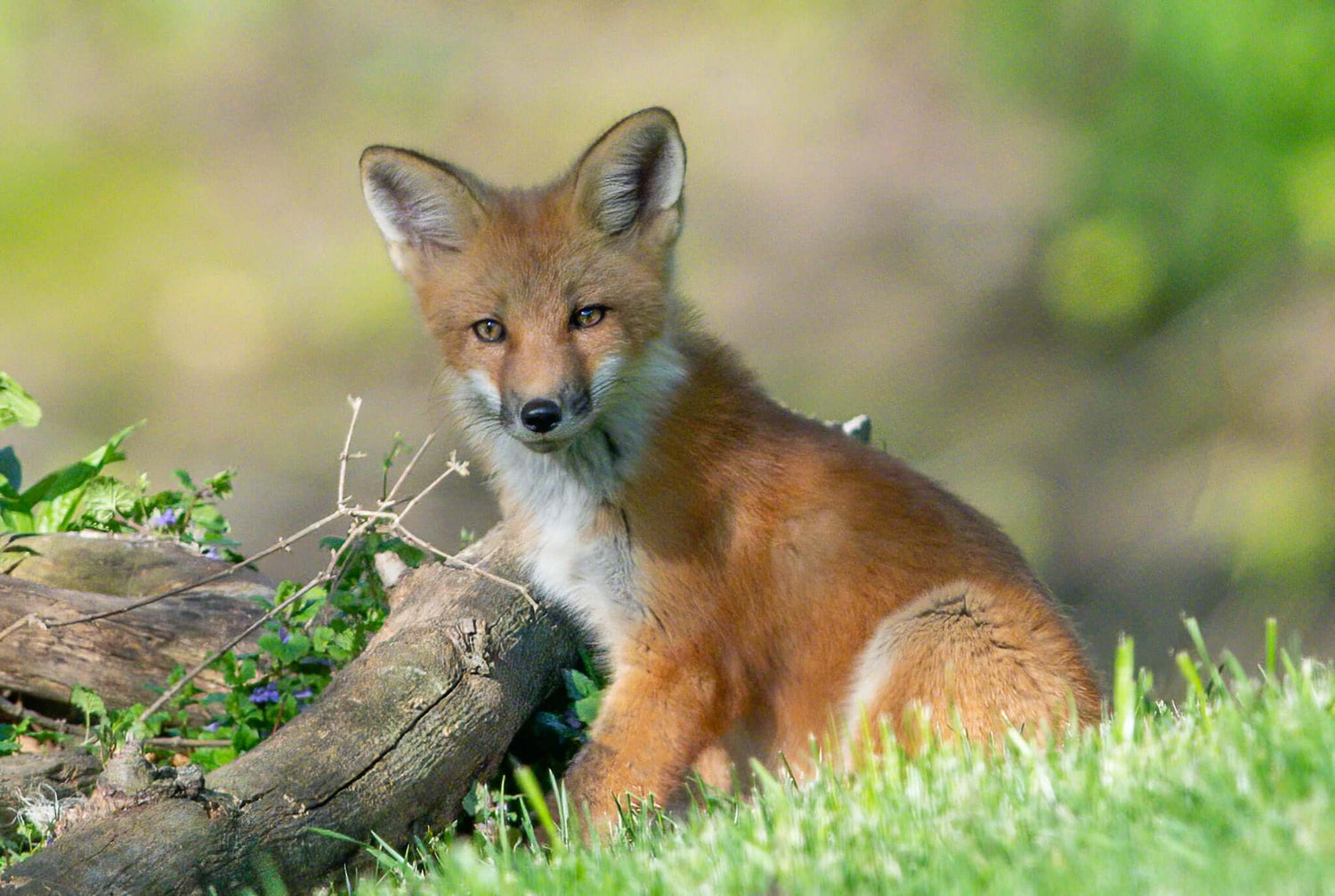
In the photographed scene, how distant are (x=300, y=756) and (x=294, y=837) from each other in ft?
0.78

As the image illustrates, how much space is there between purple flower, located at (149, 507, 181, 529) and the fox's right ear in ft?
6.64

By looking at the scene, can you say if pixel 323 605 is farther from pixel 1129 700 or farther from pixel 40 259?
pixel 40 259

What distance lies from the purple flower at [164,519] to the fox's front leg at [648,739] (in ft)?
8.60

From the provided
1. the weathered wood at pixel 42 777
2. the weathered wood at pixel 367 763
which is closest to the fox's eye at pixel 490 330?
the weathered wood at pixel 367 763

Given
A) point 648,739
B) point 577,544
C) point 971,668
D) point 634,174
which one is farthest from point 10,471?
point 971,668

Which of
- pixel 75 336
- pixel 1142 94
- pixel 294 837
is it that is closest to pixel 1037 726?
pixel 294 837

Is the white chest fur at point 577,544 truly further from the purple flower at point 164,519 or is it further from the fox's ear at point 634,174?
the purple flower at point 164,519

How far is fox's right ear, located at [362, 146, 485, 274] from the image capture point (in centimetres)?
418

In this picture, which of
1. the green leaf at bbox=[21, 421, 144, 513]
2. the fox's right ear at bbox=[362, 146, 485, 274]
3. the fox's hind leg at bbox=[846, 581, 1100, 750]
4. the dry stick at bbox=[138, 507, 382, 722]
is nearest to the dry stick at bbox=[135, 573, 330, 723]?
the dry stick at bbox=[138, 507, 382, 722]

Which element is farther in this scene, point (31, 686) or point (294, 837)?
point (31, 686)

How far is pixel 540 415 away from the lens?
12.5 feet

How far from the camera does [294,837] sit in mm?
3438

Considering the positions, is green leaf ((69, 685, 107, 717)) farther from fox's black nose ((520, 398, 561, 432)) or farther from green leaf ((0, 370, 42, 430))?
fox's black nose ((520, 398, 561, 432))

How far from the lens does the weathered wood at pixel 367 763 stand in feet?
10.2
